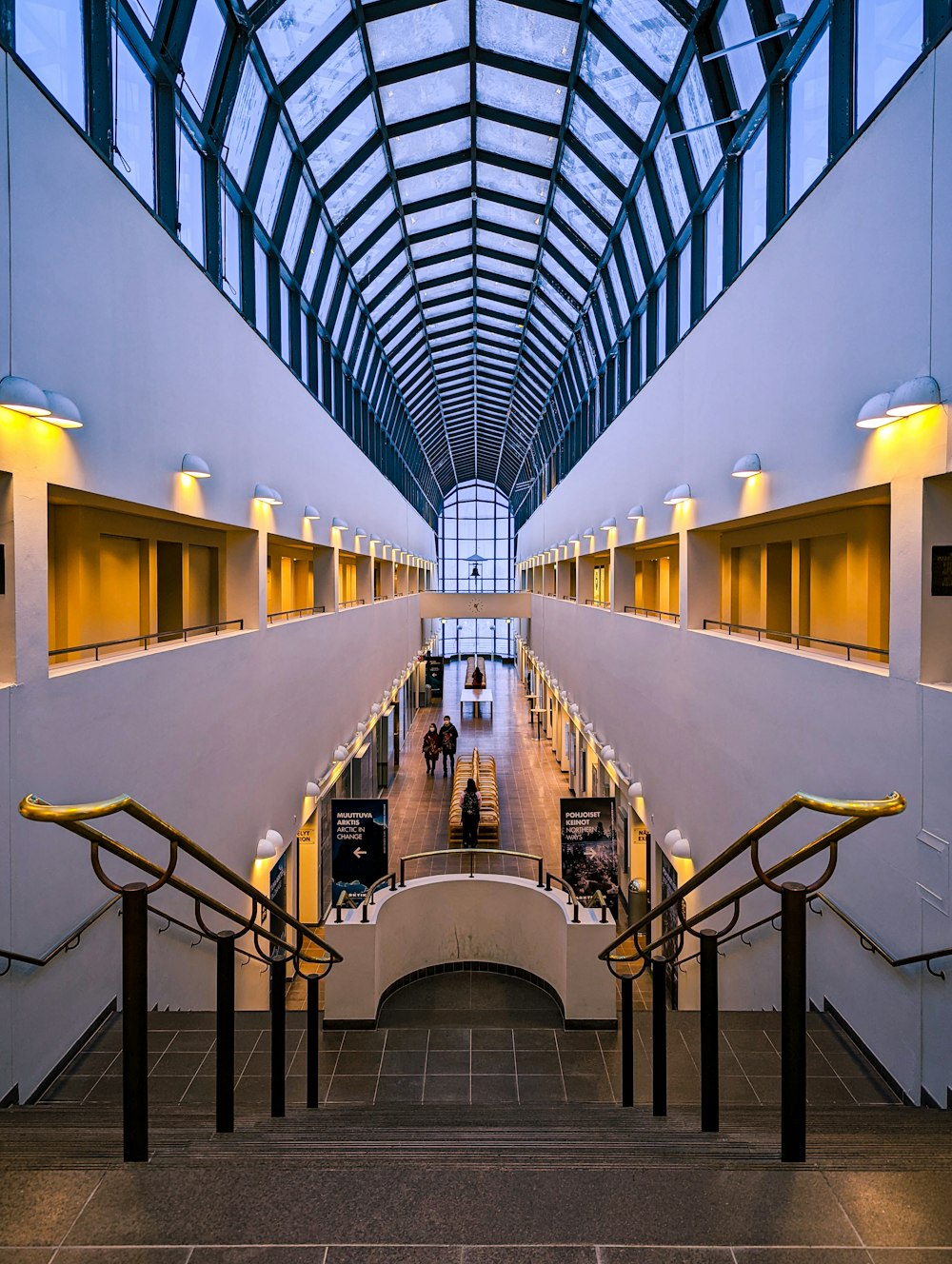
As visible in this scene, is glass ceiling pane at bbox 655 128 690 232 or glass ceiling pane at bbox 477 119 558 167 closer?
glass ceiling pane at bbox 655 128 690 232

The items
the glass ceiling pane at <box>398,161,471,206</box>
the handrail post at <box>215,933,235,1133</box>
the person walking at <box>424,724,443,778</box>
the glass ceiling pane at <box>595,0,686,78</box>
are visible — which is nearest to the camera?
the handrail post at <box>215,933,235,1133</box>

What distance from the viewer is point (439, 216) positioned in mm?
12781

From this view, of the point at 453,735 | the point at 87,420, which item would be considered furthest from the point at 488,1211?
the point at 453,735

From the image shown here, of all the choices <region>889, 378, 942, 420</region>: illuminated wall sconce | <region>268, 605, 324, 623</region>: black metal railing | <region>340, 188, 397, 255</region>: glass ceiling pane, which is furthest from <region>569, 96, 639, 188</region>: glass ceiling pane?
<region>268, 605, 324, 623</region>: black metal railing

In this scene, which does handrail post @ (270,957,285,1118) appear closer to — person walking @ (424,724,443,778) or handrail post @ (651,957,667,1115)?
handrail post @ (651,957,667,1115)

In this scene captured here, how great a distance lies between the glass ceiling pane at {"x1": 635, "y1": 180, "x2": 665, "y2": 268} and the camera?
29.3ft

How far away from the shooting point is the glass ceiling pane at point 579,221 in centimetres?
1101

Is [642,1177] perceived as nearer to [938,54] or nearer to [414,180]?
[938,54]

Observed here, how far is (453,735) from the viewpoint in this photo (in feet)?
60.1

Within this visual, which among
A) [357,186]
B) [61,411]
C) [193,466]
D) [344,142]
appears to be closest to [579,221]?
[357,186]

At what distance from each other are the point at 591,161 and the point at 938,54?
283 inches

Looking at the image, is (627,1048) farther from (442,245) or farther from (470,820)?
(442,245)

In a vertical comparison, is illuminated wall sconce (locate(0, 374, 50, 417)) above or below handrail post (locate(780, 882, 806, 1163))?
above

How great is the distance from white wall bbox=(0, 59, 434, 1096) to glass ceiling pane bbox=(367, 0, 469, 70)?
3.69 m
